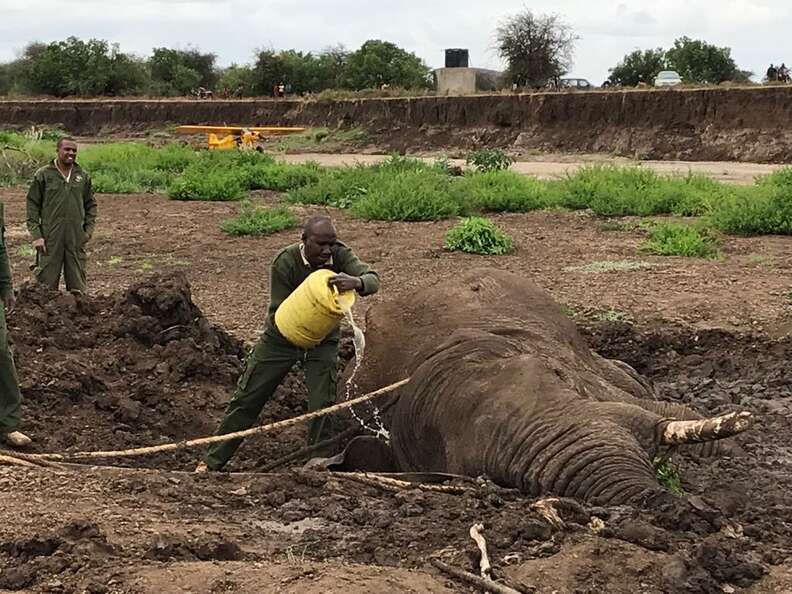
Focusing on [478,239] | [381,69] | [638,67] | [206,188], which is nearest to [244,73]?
[381,69]

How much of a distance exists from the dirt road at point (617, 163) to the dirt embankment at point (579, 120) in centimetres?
91

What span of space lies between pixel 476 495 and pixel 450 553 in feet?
2.45

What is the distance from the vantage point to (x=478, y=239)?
1684cm

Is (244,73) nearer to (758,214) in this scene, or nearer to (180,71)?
(180,71)

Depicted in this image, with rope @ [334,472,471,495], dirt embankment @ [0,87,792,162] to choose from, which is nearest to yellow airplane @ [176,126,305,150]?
dirt embankment @ [0,87,792,162]

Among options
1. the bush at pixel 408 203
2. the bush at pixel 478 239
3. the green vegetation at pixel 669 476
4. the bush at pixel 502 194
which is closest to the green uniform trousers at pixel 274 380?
the green vegetation at pixel 669 476

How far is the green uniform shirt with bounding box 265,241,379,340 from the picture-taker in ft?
23.3

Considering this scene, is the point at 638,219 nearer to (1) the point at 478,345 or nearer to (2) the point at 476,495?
(1) the point at 478,345

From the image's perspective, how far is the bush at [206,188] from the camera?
966 inches

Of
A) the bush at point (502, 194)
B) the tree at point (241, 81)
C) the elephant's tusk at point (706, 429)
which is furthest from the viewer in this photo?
the tree at point (241, 81)

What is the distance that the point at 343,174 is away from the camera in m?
25.6

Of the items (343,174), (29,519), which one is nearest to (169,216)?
(343,174)

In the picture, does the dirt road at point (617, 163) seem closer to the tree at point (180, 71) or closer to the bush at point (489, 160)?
the bush at point (489, 160)

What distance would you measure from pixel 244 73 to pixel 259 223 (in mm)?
54513
